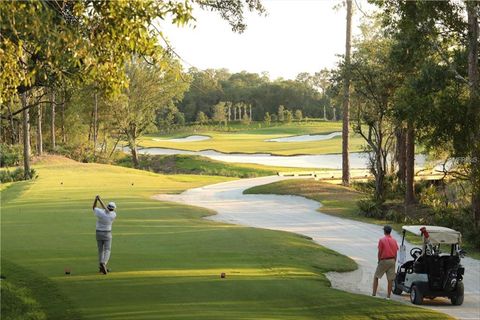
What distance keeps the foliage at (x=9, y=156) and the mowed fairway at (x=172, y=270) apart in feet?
93.9

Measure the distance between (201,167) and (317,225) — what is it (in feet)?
126

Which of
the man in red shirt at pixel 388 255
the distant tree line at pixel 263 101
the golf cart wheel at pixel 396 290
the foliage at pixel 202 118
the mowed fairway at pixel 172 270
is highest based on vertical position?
the distant tree line at pixel 263 101

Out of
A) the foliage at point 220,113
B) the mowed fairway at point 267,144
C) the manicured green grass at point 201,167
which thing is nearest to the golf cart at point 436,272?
the manicured green grass at point 201,167

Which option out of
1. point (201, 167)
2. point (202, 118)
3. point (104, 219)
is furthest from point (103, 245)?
point (202, 118)

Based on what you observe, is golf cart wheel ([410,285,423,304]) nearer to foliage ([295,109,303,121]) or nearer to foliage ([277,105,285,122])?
foliage ([277,105,285,122])

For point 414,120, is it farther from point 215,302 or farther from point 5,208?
point 5,208

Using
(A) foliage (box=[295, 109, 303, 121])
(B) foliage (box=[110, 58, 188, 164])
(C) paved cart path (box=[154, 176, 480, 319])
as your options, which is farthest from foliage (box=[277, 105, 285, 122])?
(C) paved cart path (box=[154, 176, 480, 319])

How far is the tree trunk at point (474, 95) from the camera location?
2214cm

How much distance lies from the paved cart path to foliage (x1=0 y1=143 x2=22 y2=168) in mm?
19945

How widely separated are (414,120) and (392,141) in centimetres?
2033

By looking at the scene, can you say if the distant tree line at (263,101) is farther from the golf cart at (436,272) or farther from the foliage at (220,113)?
the golf cart at (436,272)

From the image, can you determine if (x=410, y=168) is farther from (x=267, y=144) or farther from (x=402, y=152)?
(x=267, y=144)

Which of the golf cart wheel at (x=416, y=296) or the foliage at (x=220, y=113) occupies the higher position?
the foliage at (x=220, y=113)

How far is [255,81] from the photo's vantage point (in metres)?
Answer: 162
